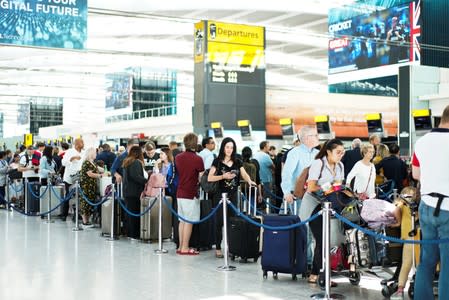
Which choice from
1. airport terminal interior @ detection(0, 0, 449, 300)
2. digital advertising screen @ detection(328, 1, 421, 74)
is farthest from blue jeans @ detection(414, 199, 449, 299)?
digital advertising screen @ detection(328, 1, 421, 74)

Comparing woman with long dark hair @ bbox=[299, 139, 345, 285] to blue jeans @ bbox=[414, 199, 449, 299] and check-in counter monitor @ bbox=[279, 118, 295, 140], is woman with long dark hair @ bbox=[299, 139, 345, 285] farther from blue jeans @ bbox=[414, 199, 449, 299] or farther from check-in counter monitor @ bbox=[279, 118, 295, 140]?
check-in counter monitor @ bbox=[279, 118, 295, 140]

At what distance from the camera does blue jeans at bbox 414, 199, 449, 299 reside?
4.43 metres

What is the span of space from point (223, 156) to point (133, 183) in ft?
7.83

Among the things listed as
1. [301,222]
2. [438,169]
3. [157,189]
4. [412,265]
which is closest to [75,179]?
[157,189]

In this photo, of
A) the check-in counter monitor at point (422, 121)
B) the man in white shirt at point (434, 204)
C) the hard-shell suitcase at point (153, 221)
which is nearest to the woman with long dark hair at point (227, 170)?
the hard-shell suitcase at point (153, 221)

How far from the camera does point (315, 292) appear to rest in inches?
237

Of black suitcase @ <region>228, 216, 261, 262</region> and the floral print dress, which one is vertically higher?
the floral print dress

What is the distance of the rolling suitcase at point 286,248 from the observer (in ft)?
21.2

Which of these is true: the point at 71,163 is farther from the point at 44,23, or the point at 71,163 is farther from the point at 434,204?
the point at 434,204

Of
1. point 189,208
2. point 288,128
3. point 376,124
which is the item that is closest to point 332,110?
point 288,128

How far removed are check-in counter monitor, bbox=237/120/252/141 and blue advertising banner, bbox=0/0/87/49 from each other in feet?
24.9

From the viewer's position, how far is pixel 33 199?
14578 millimetres

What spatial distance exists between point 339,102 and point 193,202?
17.7 metres

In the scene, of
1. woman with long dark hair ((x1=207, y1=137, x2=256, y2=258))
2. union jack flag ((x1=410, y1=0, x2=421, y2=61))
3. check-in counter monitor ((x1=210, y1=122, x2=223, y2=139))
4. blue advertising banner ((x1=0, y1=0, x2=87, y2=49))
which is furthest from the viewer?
union jack flag ((x1=410, y1=0, x2=421, y2=61))
